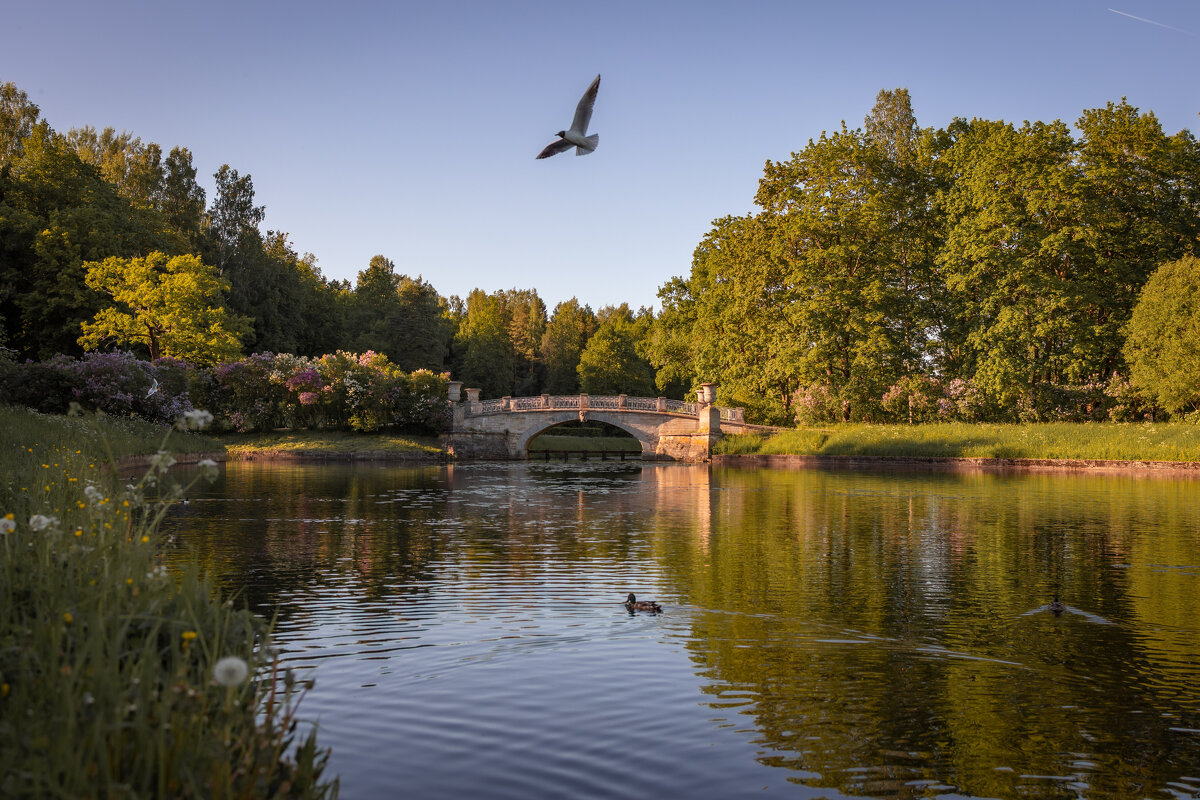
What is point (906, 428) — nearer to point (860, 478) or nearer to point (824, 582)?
Answer: point (860, 478)

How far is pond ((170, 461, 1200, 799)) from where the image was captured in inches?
260

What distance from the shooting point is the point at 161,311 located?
54062 mm

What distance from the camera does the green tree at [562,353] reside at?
3816 inches

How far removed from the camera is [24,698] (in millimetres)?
4195

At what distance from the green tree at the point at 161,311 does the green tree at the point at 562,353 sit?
42.5 metres

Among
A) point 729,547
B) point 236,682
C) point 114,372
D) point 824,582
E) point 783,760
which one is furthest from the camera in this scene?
point 114,372

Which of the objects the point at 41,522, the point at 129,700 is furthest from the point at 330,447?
the point at 129,700

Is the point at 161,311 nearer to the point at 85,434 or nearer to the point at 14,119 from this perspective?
the point at 14,119

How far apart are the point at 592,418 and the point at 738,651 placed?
155 ft

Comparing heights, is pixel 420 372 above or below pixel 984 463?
above

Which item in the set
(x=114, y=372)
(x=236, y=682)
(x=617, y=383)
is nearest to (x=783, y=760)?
(x=236, y=682)

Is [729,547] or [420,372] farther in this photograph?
[420,372]

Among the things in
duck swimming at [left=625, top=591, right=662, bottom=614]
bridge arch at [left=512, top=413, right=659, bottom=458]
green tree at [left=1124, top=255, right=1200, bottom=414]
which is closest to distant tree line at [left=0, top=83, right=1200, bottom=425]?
green tree at [left=1124, top=255, right=1200, bottom=414]

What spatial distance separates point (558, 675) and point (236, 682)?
5.45 metres
